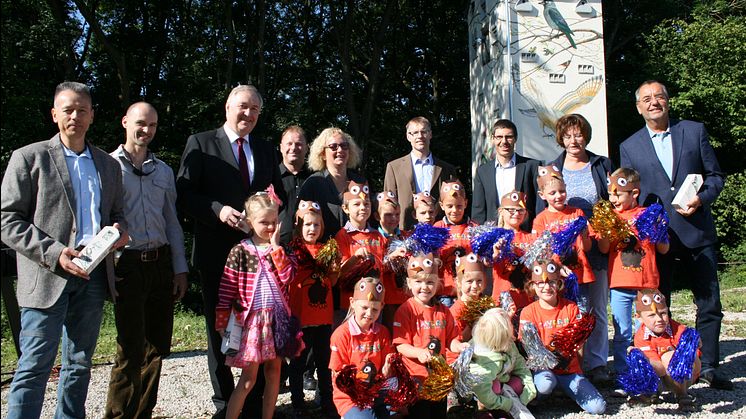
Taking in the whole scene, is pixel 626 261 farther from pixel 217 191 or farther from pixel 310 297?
pixel 217 191

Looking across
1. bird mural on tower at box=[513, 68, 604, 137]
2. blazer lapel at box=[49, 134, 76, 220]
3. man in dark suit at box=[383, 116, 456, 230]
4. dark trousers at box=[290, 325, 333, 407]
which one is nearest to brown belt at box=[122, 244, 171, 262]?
blazer lapel at box=[49, 134, 76, 220]

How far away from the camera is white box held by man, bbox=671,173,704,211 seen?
4797mm

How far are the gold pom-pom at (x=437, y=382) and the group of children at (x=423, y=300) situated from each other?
26 millimetres

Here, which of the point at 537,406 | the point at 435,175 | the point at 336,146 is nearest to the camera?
the point at 537,406

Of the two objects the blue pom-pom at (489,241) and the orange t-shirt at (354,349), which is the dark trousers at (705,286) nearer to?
the blue pom-pom at (489,241)

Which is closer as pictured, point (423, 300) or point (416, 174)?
point (423, 300)

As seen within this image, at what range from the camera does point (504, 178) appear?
211 inches

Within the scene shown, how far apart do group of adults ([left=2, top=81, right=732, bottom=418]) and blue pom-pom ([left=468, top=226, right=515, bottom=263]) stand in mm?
731

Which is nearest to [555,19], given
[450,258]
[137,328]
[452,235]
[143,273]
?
[452,235]

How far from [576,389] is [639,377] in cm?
43

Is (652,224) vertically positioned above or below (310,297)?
above

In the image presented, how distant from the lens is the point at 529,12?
13008mm

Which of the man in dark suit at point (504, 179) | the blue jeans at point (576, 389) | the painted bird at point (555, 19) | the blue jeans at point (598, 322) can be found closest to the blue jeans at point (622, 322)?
the blue jeans at point (598, 322)

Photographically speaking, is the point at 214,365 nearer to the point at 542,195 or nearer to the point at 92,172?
the point at 92,172
